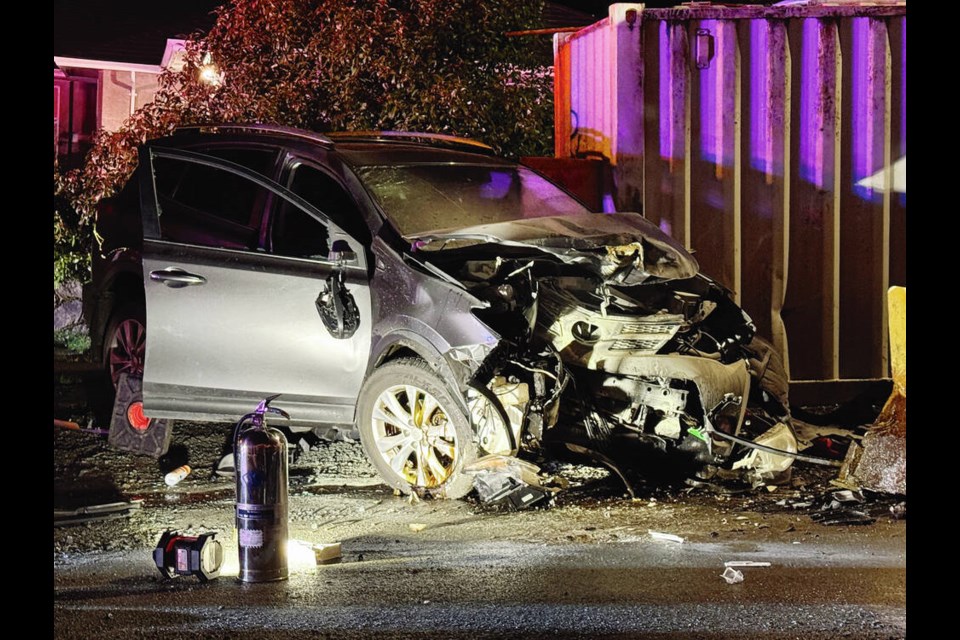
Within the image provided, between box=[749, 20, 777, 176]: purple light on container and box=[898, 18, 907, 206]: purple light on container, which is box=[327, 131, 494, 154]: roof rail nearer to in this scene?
box=[749, 20, 777, 176]: purple light on container

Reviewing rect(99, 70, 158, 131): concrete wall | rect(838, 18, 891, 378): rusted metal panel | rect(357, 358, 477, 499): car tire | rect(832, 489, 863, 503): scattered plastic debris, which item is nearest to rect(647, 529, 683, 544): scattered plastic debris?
rect(357, 358, 477, 499): car tire

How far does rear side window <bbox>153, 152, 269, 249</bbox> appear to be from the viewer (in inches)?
276

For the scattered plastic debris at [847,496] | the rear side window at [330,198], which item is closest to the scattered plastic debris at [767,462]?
the scattered plastic debris at [847,496]

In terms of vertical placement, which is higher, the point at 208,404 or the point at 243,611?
the point at 208,404

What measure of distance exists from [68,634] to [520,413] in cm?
267

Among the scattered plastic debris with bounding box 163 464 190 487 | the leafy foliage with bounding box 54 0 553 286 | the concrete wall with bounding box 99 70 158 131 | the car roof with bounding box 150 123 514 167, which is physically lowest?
the scattered plastic debris with bounding box 163 464 190 487

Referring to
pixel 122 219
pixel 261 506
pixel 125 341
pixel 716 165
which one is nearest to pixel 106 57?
pixel 122 219

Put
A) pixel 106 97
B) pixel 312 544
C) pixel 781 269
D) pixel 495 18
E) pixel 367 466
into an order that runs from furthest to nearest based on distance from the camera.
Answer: pixel 106 97, pixel 495 18, pixel 781 269, pixel 367 466, pixel 312 544

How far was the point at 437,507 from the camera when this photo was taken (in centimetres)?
632

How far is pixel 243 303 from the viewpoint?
685 centimetres

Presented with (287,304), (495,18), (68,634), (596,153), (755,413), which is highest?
(495,18)

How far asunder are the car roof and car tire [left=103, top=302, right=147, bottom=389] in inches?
45.4

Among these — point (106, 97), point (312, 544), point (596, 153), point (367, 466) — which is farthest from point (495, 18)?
point (106, 97)

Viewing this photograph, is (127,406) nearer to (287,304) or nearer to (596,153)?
(287,304)
